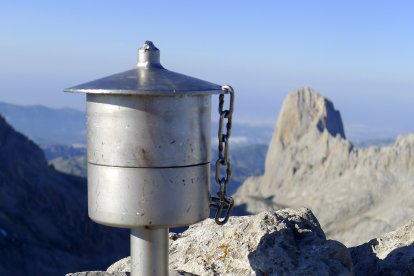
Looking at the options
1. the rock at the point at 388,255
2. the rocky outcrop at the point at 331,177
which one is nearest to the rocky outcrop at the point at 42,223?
the rocky outcrop at the point at 331,177

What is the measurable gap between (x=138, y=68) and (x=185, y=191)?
984mm

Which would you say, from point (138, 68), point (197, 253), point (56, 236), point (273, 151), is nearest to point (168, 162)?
point (138, 68)

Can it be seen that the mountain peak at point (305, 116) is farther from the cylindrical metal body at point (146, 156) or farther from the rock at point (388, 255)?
the cylindrical metal body at point (146, 156)

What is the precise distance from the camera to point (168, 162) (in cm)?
442

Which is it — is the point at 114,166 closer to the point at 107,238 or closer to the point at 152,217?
the point at 152,217

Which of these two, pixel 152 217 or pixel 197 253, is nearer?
pixel 152 217

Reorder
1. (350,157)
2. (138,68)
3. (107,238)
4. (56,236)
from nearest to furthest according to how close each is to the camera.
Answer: (138,68) < (56,236) < (107,238) < (350,157)

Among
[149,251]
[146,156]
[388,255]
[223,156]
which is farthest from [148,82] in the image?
[388,255]

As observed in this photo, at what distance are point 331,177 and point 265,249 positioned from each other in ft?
158

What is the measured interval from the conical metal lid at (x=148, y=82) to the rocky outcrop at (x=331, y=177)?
105ft

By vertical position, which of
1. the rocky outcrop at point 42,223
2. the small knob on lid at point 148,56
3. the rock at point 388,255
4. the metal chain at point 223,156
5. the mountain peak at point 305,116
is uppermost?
the small knob on lid at point 148,56

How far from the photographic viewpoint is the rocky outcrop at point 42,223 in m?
39.3

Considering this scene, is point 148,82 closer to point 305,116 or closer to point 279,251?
point 279,251

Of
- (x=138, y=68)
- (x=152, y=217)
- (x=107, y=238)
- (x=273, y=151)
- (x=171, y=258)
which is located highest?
(x=138, y=68)
